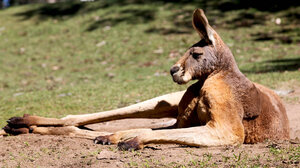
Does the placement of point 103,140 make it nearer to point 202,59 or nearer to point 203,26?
point 202,59

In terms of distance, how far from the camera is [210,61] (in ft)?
12.6

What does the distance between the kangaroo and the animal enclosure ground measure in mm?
124

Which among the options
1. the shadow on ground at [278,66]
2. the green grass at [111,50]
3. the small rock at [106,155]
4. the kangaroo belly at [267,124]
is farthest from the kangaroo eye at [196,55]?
the shadow on ground at [278,66]

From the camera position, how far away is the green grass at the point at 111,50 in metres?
7.41

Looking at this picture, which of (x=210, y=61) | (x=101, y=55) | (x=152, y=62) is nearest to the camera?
(x=210, y=61)

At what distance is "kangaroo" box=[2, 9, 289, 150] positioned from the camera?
3615 millimetres

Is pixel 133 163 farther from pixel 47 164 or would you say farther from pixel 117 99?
pixel 117 99

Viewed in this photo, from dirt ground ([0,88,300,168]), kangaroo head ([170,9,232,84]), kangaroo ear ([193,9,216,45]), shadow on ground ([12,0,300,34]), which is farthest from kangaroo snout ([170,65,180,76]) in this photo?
shadow on ground ([12,0,300,34])

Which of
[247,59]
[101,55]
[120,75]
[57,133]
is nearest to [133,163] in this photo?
[57,133]

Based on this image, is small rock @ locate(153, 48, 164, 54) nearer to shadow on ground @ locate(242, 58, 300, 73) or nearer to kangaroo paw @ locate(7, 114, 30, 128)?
shadow on ground @ locate(242, 58, 300, 73)

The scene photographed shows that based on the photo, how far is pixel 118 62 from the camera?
10977mm

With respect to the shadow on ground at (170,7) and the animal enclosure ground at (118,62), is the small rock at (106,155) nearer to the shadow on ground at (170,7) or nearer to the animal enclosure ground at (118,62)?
the animal enclosure ground at (118,62)

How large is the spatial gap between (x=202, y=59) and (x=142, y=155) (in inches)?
41.8

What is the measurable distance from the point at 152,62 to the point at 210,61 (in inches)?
268
